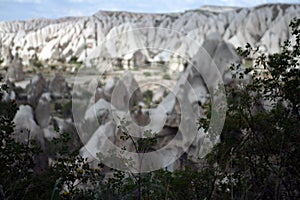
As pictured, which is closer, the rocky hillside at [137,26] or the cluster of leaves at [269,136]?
the cluster of leaves at [269,136]

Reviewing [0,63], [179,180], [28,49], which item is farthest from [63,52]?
[179,180]

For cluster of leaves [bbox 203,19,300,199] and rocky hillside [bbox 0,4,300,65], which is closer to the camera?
cluster of leaves [bbox 203,19,300,199]

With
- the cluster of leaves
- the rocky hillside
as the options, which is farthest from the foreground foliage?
the rocky hillside

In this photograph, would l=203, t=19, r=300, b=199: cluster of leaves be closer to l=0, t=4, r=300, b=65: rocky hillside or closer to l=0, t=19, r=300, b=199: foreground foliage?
l=0, t=19, r=300, b=199: foreground foliage

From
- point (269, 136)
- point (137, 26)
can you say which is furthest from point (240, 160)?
point (137, 26)

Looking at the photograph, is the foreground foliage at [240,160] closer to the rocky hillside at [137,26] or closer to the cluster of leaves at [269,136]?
the cluster of leaves at [269,136]

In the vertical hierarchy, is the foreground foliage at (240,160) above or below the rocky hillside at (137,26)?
below

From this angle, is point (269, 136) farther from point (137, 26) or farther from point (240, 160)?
point (137, 26)

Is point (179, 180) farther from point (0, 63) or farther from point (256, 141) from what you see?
point (0, 63)

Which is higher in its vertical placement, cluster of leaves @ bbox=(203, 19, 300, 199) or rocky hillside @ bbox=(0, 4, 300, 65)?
rocky hillside @ bbox=(0, 4, 300, 65)

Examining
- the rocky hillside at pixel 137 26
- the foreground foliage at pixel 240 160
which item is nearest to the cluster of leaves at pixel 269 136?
the foreground foliage at pixel 240 160
